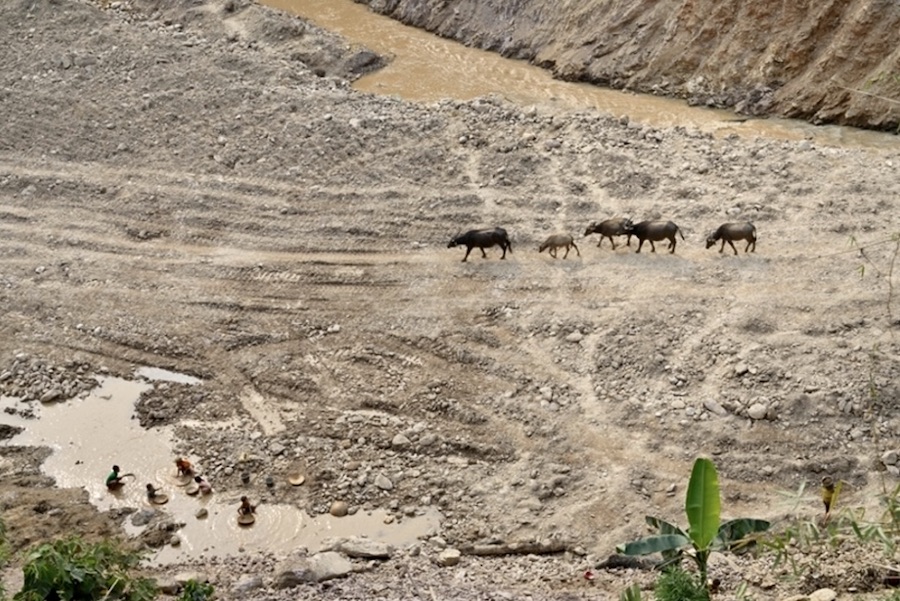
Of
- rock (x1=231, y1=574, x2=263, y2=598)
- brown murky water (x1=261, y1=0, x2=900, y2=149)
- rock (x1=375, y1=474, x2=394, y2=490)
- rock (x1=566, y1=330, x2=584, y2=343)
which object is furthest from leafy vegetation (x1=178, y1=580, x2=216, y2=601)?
brown murky water (x1=261, y1=0, x2=900, y2=149)

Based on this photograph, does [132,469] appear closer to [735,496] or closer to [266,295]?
[266,295]

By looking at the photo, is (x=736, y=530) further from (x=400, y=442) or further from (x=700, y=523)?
(x=400, y=442)

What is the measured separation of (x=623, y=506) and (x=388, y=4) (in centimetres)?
1997

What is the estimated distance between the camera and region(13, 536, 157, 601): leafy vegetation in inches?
358

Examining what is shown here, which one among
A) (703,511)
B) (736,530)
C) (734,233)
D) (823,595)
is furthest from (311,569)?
Answer: (734,233)

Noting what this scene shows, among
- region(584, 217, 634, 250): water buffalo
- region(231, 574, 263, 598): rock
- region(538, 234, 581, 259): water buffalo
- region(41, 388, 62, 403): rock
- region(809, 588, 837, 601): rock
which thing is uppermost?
region(809, 588, 837, 601): rock

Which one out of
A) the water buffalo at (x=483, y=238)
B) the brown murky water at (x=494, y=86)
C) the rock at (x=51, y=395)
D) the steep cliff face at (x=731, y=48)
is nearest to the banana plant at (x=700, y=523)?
the water buffalo at (x=483, y=238)

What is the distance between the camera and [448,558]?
36.5 feet

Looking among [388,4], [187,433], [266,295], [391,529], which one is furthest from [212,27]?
[391,529]

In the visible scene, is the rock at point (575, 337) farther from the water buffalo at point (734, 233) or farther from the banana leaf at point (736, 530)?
the banana leaf at point (736, 530)

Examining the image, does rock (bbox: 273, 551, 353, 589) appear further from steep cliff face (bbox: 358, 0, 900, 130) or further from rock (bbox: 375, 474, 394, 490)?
steep cliff face (bbox: 358, 0, 900, 130)

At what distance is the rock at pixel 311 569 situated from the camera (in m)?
10.6

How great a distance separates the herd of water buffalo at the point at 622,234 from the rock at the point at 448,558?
5.93 m

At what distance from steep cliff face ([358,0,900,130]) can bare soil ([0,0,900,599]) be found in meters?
2.56
